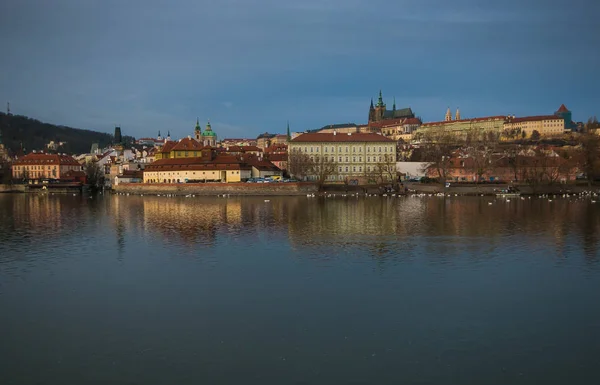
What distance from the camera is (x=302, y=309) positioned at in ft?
43.9

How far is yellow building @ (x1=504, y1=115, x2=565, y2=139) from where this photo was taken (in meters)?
140

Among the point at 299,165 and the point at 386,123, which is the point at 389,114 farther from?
the point at 299,165

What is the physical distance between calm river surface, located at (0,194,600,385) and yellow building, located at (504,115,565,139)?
411ft

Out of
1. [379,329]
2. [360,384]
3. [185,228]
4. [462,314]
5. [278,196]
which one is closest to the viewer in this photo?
[360,384]

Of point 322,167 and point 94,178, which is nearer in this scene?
point 322,167

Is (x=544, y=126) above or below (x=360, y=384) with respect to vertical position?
above

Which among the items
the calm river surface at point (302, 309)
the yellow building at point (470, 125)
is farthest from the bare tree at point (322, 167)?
the yellow building at point (470, 125)

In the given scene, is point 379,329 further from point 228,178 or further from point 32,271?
point 228,178

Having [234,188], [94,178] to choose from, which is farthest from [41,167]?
[234,188]

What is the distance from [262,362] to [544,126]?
147 m

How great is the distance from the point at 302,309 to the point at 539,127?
471ft

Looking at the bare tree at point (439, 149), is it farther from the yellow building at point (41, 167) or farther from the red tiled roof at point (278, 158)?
the yellow building at point (41, 167)

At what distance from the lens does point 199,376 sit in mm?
9500

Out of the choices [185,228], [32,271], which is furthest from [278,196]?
[32,271]
